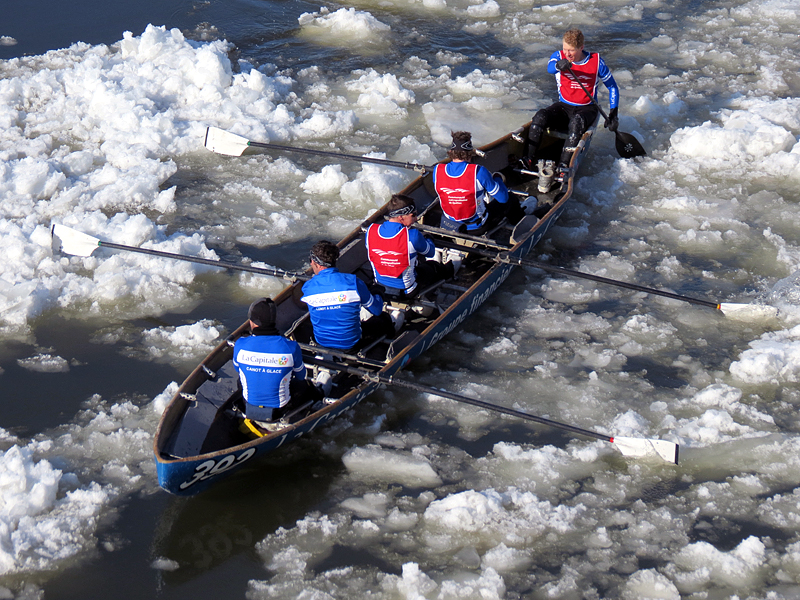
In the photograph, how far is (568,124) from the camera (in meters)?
10.9

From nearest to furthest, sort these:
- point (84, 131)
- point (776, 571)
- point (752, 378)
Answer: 1. point (776, 571)
2. point (752, 378)
3. point (84, 131)

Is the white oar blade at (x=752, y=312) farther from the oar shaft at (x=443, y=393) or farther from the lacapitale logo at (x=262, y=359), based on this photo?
the lacapitale logo at (x=262, y=359)

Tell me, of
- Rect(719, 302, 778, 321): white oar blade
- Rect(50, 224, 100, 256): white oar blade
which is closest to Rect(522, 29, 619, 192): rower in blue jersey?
Rect(719, 302, 778, 321): white oar blade

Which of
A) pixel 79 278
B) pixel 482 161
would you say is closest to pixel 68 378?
pixel 79 278

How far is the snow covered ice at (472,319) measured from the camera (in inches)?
239

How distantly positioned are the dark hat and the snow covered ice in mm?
1337

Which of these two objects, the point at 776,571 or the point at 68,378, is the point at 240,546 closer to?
the point at 68,378

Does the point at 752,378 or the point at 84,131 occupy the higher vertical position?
the point at 84,131

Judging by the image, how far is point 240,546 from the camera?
618cm

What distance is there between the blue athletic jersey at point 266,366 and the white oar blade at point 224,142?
4.78 metres

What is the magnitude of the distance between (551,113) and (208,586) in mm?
7495

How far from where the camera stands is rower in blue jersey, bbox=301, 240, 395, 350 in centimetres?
693

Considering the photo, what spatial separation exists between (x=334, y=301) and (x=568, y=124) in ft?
17.7

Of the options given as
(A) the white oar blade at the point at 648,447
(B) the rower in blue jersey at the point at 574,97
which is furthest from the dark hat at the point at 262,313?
(B) the rower in blue jersey at the point at 574,97
